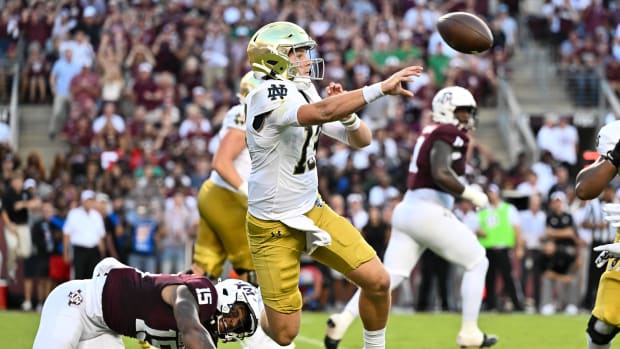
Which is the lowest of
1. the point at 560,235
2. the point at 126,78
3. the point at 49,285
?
the point at 49,285

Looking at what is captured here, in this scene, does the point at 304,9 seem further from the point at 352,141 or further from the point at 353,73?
the point at 352,141

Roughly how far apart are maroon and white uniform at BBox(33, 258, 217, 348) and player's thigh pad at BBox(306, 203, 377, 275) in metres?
Result: 0.95

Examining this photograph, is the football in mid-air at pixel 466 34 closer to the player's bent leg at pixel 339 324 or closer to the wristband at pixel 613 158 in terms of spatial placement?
the wristband at pixel 613 158

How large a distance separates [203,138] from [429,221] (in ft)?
26.7

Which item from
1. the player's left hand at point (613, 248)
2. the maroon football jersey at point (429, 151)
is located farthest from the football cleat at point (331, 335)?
the player's left hand at point (613, 248)

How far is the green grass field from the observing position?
984 centimetres

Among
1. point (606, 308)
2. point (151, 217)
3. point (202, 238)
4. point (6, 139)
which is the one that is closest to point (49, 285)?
point (151, 217)

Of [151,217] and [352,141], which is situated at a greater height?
[352,141]

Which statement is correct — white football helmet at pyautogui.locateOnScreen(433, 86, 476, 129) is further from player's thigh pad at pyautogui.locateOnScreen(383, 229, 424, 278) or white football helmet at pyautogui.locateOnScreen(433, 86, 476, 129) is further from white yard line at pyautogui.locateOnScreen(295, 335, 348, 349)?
white yard line at pyautogui.locateOnScreen(295, 335, 348, 349)

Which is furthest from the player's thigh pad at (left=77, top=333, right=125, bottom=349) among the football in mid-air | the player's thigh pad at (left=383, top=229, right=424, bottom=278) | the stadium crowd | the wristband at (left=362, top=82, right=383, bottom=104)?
the stadium crowd

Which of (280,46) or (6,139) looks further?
(6,139)

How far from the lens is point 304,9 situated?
19.4 m

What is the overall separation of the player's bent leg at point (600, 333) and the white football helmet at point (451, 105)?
119 inches

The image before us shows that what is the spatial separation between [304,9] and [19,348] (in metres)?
11.2
